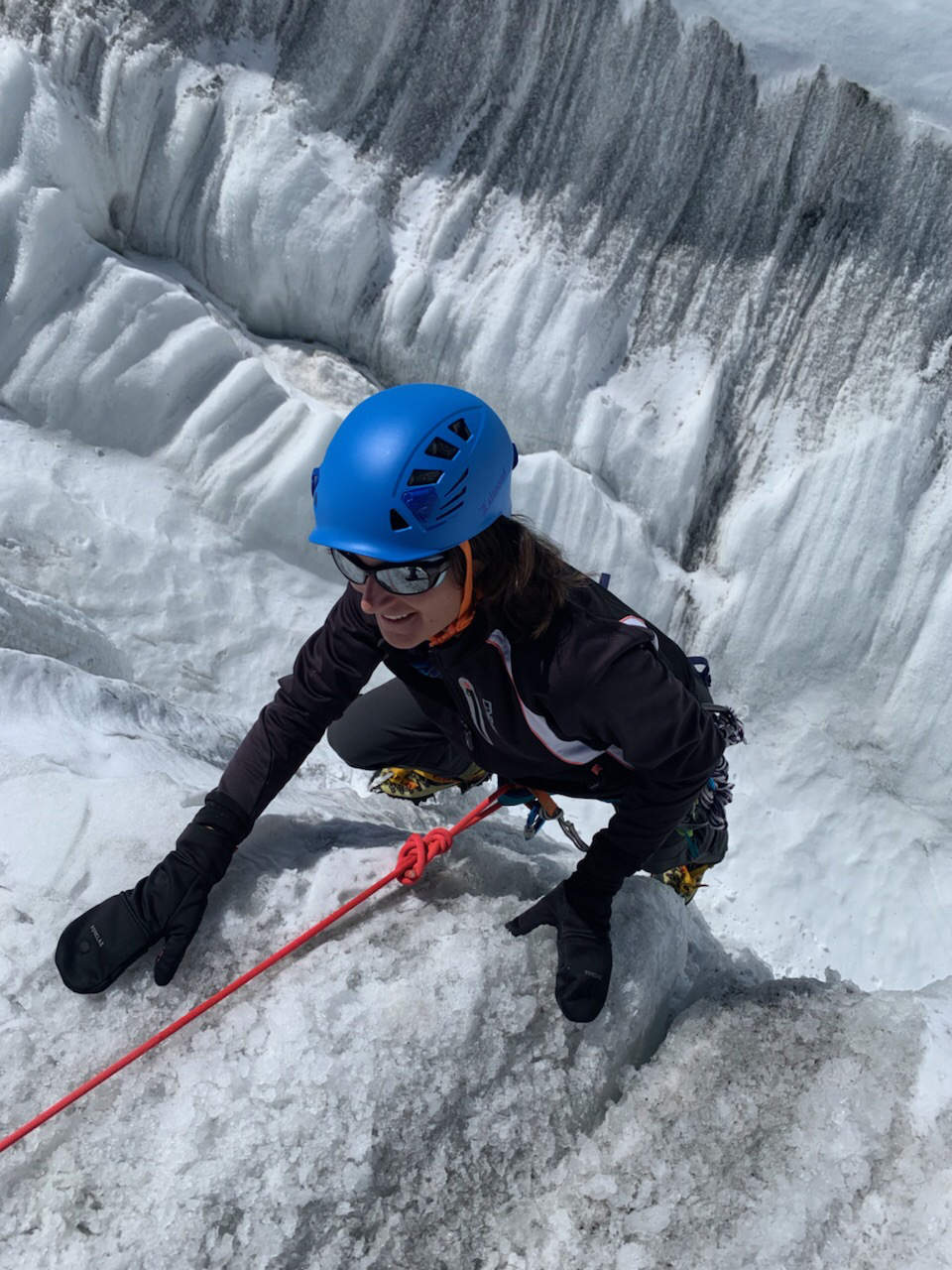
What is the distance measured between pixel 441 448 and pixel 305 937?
1359 mm

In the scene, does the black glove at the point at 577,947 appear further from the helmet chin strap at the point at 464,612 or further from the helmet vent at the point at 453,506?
the helmet vent at the point at 453,506

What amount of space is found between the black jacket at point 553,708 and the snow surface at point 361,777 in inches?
14.9

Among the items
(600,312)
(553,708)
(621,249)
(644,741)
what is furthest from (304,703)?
(621,249)

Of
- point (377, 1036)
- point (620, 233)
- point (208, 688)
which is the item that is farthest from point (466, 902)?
point (620, 233)

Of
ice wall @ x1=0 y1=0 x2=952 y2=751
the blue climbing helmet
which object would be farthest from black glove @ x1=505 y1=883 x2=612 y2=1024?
ice wall @ x1=0 y1=0 x2=952 y2=751

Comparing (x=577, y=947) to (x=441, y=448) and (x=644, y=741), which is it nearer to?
(x=644, y=741)

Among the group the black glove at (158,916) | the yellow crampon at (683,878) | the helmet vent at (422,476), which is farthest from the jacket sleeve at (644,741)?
the yellow crampon at (683,878)

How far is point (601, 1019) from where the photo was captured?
2473 mm

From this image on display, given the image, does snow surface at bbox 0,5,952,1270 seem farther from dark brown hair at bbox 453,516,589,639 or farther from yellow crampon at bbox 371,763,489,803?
dark brown hair at bbox 453,516,589,639

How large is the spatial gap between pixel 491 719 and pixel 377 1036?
88cm

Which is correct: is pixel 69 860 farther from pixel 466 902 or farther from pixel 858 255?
pixel 858 255

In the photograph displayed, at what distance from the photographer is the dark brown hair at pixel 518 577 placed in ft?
7.30

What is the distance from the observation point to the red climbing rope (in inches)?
80.5

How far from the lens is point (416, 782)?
A: 3885mm
